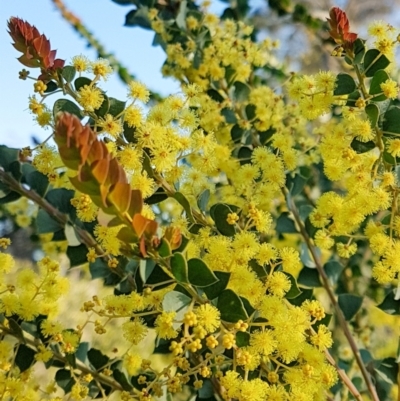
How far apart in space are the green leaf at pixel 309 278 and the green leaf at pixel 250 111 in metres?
0.34

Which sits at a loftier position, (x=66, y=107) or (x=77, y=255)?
(x=66, y=107)

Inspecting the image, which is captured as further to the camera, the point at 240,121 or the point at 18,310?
the point at 240,121

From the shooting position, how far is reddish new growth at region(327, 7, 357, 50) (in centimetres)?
75

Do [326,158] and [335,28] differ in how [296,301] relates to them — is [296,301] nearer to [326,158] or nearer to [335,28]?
[326,158]

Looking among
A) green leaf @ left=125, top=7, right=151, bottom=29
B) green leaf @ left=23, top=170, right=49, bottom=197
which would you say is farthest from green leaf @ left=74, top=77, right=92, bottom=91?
green leaf @ left=125, top=7, right=151, bottom=29

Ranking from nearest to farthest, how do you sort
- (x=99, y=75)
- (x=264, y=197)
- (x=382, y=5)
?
1. (x=99, y=75)
2. (x=264, y=197)
3. (x=382, y=5)

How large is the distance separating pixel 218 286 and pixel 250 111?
0.57m

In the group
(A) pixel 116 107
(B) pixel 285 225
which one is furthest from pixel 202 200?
(B) pixel 285 225

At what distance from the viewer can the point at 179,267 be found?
0.61 meters

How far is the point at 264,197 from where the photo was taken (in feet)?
2.82

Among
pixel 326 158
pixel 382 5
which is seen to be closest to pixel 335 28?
pixel 326 158

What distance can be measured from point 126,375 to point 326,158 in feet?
1.48

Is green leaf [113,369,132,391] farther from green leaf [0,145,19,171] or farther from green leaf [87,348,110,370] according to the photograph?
green leaf [0,145,19,171]

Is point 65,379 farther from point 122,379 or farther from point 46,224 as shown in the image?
point 46,224
